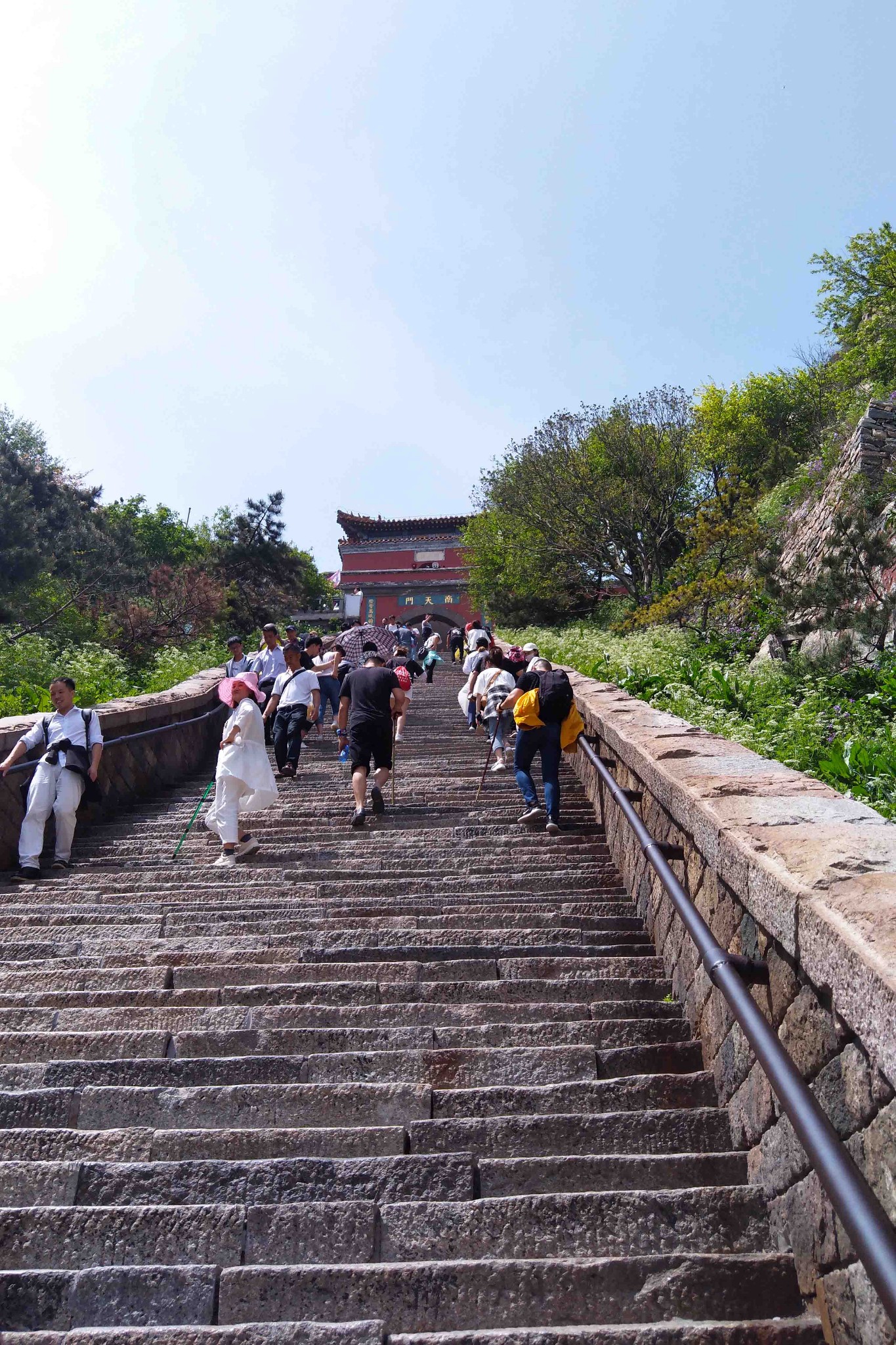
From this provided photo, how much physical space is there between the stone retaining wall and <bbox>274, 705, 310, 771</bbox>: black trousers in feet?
18.4

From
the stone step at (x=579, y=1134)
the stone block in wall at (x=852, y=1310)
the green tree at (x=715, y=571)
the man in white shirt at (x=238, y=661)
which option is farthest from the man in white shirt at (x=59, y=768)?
the green tree at (x=715, y=571)

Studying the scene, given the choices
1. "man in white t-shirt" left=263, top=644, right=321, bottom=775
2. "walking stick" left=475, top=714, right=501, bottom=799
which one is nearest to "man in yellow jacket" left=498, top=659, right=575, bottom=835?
"walking stick" left=475, top=714, right=501, bottom=799

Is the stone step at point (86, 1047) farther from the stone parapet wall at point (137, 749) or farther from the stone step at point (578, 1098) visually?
the stone parapet wall at point (137, 749)

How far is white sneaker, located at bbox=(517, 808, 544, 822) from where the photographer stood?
7.16 m

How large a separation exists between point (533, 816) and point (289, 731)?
3254 mm

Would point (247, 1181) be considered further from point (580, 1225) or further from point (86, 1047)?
point (86, 1047)

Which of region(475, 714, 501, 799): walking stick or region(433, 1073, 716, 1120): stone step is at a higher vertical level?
region(475, 714, 501, 799): walking stick

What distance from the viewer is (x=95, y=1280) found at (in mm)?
2373

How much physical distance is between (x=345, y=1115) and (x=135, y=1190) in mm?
664

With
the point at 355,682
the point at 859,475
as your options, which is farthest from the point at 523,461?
the point at 355,682

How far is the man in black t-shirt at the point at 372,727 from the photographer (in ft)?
25.3

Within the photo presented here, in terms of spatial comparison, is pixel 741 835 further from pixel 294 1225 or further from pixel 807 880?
pixel 294 1225

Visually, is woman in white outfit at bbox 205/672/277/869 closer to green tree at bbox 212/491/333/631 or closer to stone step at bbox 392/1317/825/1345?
stone step at bbox 392/1317/825/1345

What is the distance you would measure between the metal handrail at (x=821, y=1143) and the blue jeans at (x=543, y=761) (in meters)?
4.41
